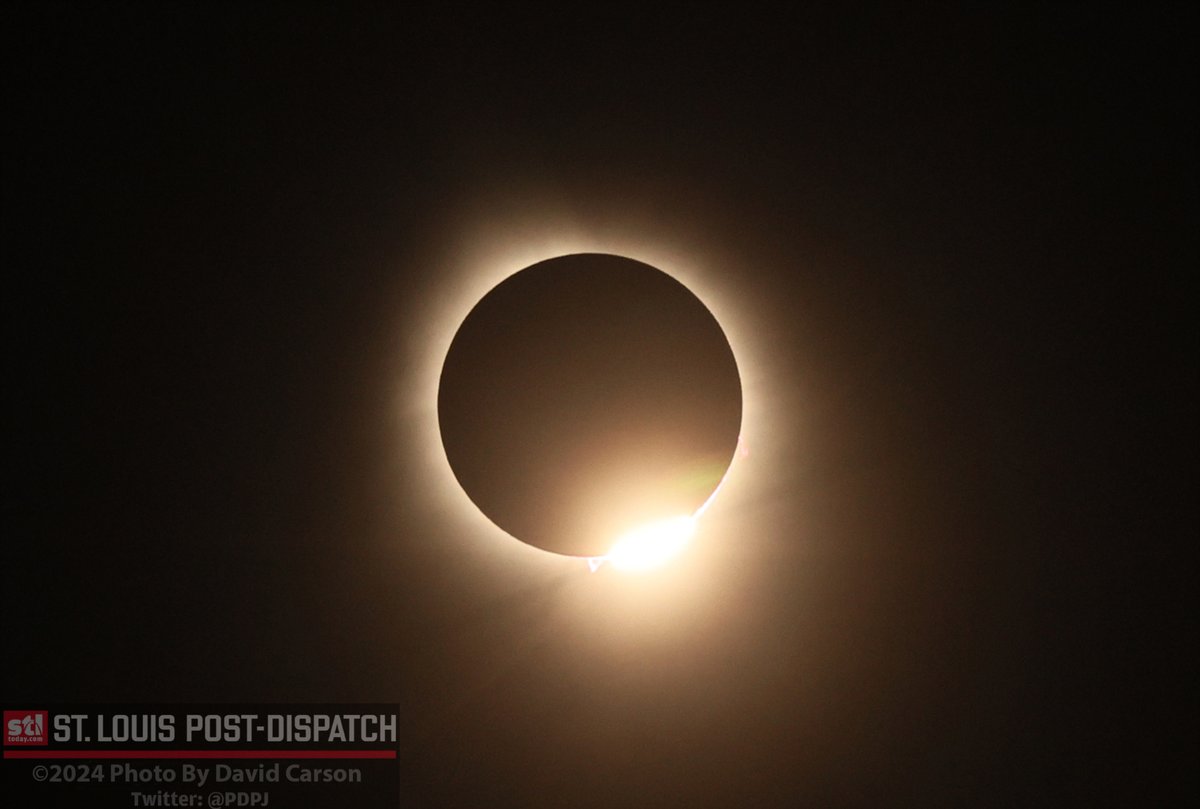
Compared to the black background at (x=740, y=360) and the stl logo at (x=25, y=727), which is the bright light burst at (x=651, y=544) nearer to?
the black background at (x=740, y=360)

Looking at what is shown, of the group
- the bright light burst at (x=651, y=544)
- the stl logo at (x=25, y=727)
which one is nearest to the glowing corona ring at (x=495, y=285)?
the bright light burst at (x=651, y=544)

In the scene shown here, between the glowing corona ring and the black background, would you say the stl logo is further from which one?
the glowing corona ring

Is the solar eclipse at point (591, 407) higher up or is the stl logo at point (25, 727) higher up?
the solar eclipse at point (591, 407)

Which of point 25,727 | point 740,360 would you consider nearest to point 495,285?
point 740,360

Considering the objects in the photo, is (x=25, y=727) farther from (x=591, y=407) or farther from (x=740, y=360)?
(x=740, y=360)

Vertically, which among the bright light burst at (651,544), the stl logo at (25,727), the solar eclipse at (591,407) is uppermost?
the solar eclipse at (591,407)
